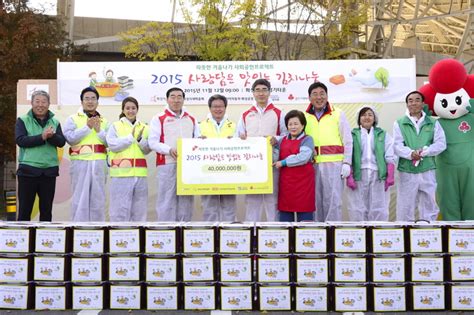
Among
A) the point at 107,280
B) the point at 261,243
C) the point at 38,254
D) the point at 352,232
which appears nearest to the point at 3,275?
the point at 38,254

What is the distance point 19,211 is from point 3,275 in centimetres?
181

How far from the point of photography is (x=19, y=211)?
6480 mm

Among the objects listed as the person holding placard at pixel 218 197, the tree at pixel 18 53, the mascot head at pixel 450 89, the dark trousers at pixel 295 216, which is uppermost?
the tree at pixel 18 53

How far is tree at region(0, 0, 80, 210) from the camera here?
14.5 meters

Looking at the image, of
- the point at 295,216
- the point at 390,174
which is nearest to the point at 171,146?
the point at 295,216

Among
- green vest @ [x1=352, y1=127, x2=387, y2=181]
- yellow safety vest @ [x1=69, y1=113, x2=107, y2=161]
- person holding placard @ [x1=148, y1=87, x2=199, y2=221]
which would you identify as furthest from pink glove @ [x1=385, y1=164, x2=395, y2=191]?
yellow safety vest @ [x1=69, y1=113, x2=107, y2=161]

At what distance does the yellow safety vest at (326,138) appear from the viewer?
21.5 ft

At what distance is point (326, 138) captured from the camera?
257 inches

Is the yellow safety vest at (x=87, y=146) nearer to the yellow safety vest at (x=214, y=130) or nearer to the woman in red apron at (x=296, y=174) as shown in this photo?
the yellow safety vest at (x=214, y=130)

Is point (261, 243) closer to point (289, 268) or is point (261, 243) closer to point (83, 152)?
point (289, 268)

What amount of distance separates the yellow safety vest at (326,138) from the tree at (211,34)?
849cm

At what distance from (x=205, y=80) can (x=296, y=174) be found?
275 centimetres

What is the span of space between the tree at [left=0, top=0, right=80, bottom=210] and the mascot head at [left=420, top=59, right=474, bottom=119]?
1084 centimetres

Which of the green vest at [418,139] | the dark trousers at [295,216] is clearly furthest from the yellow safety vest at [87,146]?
the green vest at [418,139]
